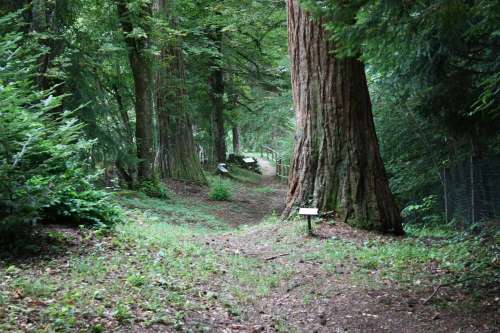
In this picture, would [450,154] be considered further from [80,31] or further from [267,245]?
[80,31]

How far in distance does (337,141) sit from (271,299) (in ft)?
14.2

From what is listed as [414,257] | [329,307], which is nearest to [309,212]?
[414,257]

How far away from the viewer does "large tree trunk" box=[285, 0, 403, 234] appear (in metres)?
9.90

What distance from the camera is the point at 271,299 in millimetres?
6555

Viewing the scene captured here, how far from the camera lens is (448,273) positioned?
6.97 meters

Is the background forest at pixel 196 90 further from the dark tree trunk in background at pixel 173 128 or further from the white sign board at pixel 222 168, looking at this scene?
the white sign board at pixel 222 168

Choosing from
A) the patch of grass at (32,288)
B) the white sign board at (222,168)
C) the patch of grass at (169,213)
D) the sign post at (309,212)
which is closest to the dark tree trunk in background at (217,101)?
the white sign board at (222,168)

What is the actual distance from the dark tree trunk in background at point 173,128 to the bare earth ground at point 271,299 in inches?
427

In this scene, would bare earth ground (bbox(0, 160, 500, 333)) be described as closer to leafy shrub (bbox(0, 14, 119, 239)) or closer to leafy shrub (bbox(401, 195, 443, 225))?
leafy shrub (bbox(0, 14, 119, 239))

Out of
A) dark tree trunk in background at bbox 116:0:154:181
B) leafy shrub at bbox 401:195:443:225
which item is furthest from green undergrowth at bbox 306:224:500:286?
dark tree trunk in background at bbox 116:0:154:181

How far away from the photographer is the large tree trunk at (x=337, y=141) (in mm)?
9898

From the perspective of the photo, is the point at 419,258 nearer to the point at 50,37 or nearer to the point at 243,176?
the point at 50,37

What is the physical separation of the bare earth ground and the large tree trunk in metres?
1.56

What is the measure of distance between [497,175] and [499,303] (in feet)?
14.2
